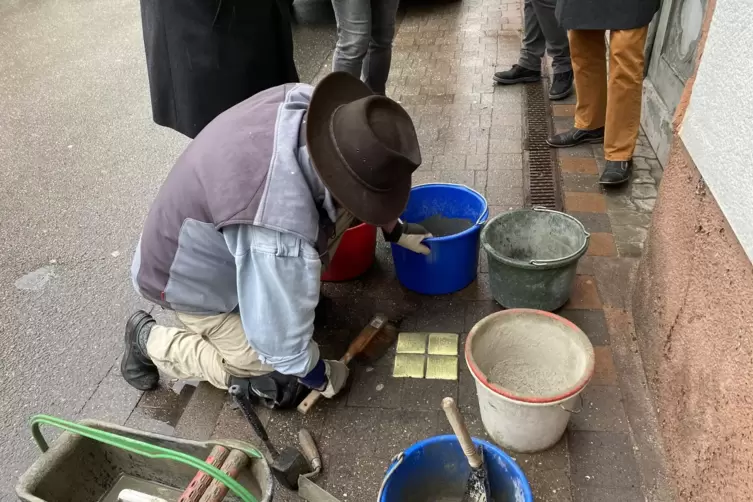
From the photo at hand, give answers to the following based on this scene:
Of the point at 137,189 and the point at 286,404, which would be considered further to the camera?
the point at 137,189

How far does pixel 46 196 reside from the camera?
4.01 metres

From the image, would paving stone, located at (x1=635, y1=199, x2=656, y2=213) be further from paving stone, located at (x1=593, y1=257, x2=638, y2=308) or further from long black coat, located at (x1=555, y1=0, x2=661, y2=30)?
long black coat, located at (x1=555, y1=0, x2=661, y2=30)

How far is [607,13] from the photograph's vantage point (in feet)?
9.77

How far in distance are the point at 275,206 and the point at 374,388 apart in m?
1.06

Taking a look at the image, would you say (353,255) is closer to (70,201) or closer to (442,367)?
(442,367)

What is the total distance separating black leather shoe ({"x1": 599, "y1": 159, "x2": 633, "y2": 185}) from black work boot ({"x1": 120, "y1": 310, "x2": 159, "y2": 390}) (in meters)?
2.62

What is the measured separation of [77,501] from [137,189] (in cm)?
258

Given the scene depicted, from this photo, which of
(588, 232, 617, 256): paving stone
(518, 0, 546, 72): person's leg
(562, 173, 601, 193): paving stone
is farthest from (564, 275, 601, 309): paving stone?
(518, 0, 546, 72): person's leg

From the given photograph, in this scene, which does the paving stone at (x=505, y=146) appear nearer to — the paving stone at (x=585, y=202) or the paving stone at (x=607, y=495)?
the paving stone at (x=585, y=202)

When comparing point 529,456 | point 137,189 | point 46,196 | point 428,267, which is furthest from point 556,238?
point 46,196

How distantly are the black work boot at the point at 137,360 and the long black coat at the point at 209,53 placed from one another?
0.94 metres

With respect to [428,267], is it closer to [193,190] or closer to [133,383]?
[193,190]

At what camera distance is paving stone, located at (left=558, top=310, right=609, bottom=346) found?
2492 mm

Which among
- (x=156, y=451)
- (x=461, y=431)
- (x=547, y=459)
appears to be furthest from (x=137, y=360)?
(x=547, y=459)
